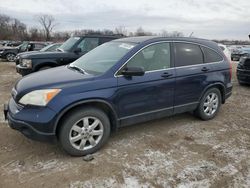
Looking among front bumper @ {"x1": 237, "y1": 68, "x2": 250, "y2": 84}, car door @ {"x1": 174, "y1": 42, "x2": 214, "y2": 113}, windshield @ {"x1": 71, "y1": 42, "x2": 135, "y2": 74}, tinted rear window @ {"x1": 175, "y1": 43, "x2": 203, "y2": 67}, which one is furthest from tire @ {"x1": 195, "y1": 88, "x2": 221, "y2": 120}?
front bumper @ {"x1": 237, "y1": 68, "x2": 250, "y2": 84}

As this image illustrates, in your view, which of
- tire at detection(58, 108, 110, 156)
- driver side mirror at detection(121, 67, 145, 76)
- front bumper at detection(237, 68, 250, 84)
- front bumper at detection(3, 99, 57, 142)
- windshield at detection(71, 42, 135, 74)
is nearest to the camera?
front bumper at detection(3, 99, 57, 142)

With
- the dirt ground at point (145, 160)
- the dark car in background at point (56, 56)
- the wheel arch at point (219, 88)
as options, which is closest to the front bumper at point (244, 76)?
the wheel arch at point (219, 88)

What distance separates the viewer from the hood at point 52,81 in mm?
3562

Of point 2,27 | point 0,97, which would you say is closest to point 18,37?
point 2,27

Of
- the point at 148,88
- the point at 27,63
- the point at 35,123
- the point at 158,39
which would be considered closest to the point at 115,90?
the point at 148,88

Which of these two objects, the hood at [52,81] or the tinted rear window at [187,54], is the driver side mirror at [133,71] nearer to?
the hood at [52,81]

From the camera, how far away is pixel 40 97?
136 inches

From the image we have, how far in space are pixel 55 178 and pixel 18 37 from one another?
74.3 metres

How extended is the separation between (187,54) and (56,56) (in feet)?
14.9

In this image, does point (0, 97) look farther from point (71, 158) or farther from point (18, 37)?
point (18, 37)

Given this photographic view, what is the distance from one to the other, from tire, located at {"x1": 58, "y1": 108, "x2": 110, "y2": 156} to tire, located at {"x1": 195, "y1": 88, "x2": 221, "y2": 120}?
2162 mm

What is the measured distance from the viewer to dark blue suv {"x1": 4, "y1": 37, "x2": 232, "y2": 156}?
3.47 meters

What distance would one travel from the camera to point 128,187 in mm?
3049

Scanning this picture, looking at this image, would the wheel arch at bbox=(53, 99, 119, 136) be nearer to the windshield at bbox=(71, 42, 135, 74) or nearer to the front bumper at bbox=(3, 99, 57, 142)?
the front bumper at bbox=(3, 99, 57, 142)
